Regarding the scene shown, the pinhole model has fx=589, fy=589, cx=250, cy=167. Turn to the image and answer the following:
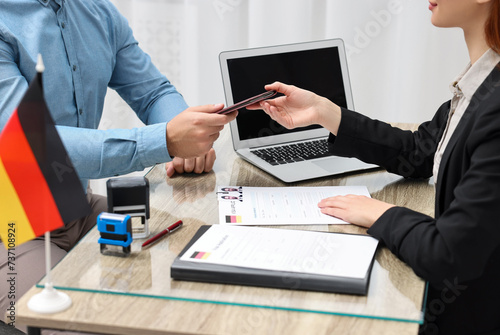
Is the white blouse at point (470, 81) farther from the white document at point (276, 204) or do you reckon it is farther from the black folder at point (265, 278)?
the black folder at point (265, 278)

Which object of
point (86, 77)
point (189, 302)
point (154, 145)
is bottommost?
point (189, 302)

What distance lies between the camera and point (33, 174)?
2.78ft

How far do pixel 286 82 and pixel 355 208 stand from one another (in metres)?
0.57

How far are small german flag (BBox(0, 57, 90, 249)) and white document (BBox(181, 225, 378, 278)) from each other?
226mm

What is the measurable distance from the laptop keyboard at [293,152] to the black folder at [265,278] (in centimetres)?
60

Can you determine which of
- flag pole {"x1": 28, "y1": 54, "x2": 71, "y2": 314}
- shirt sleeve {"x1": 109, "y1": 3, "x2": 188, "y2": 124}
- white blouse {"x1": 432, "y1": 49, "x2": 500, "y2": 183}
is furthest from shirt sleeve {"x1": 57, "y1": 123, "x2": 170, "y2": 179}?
white blouse {"x1": 432, "y1": 49, "x2": 500, "y2": 183}

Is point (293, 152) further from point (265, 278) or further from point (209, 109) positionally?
point (265, 278)

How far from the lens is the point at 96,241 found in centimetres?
108

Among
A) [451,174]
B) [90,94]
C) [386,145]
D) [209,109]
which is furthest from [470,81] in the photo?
[90,94]

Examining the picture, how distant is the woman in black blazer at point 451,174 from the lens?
943mm

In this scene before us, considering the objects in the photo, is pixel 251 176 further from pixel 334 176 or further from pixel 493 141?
pixel 493 141

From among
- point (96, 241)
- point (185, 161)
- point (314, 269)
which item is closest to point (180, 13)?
point (185, 161)

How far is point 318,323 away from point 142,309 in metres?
0.26

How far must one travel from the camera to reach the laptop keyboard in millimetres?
1525
